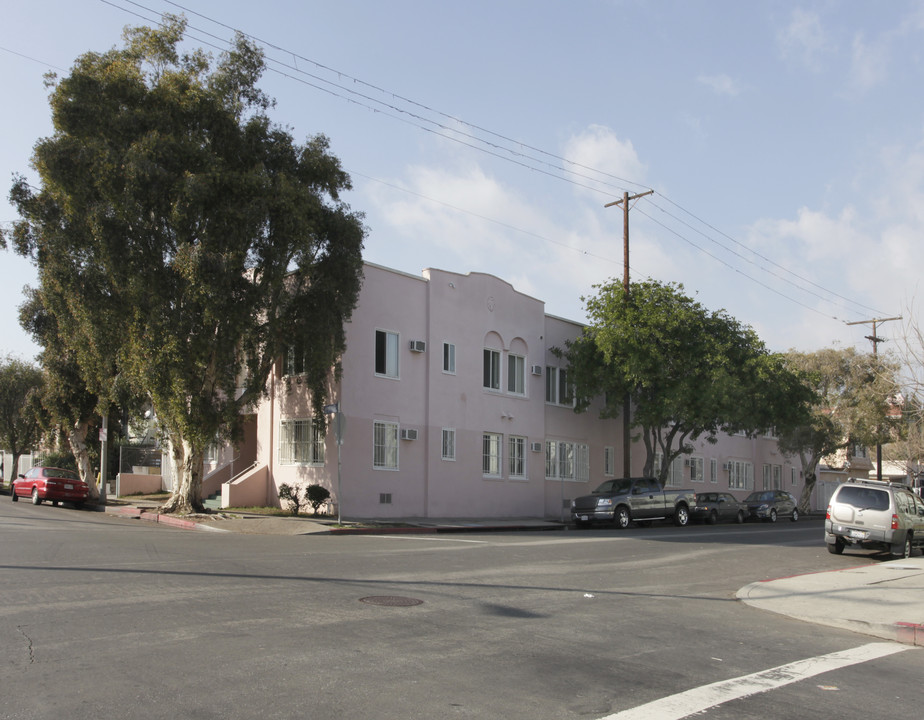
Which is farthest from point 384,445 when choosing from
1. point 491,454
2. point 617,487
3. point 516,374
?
point 617,487

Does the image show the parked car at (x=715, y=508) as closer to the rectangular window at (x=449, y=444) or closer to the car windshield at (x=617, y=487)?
the car windshield at (x=617, y=487)

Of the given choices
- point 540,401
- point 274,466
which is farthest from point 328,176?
point 540,401

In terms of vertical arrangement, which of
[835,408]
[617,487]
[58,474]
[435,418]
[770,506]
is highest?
[835,408]

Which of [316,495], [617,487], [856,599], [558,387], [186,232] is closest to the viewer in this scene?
[856,599]

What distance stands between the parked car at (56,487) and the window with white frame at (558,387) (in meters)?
18.6

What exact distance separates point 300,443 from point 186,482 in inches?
170

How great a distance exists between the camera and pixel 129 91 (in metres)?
21.9

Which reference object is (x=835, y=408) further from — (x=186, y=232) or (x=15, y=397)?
(x=15, y=397)

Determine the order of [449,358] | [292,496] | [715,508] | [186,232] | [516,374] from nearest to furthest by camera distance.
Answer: [186,232], [292,496], [449,358], [516,374], [715,508]

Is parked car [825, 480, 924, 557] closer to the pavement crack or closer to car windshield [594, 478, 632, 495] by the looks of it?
car windshield [594, 478, 632, 495]

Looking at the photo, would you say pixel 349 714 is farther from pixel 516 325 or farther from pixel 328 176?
pixel 516 325

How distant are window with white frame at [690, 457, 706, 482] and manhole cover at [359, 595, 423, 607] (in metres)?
37.0

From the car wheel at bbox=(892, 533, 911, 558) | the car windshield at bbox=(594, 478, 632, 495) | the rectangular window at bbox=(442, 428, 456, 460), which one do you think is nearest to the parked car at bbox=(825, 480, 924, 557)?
the car wheel at bbox=(892, 533, 911, 558)

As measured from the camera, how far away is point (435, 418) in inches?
1153
